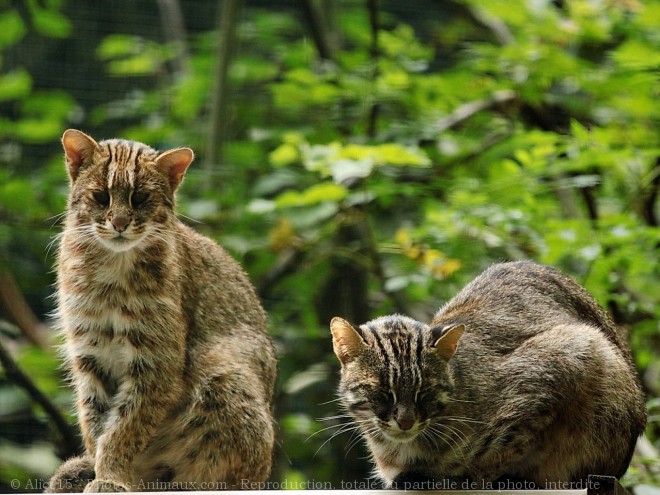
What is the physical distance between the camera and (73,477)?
3254 millimetres

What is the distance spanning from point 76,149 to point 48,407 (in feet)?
5.77

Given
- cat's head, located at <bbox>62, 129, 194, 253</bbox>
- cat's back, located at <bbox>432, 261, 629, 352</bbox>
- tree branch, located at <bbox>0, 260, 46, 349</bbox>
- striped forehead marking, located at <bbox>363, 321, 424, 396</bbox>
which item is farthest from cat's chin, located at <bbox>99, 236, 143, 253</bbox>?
tree branch, located at <bbox>0, 260, 46, 349</bbox>

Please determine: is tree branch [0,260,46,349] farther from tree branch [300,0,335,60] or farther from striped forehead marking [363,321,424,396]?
striped forehead marking [363,321,424,396]

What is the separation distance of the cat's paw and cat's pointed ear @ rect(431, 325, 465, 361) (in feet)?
3.38

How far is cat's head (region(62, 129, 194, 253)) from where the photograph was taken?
3096 mm

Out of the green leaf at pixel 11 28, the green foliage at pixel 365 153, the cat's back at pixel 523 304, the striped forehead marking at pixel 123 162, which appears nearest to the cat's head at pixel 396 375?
the cat's back at pixel 523 304

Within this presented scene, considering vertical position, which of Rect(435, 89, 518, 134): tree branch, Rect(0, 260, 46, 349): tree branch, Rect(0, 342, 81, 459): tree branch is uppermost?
Rect(435, 89, 518, 134): tree branch

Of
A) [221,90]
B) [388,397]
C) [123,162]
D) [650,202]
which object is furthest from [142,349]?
[650,202]

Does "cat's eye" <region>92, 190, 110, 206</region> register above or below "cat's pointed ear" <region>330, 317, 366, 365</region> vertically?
above

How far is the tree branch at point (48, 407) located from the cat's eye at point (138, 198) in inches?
68.9

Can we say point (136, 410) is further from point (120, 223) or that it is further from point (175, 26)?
point (175, 26)

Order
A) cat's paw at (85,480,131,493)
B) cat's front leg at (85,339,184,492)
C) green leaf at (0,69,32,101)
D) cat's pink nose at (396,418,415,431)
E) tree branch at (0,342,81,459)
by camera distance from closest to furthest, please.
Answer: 1. cat's pink nose at (396,418,415,431)
2. cat's paw at (85,480,131,493)
3. cat's front leg at (85,339,184,492)
4. tree branch at (0,342,81,459)
5. green leaf at (0,69,32,101)

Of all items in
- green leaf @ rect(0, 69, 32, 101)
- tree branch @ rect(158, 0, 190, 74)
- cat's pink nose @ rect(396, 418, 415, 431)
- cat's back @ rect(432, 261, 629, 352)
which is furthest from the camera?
tree branch @ rect(158, 0, 190, 74)

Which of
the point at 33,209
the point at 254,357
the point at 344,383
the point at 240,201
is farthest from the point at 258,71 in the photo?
the point at 344,383
